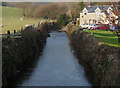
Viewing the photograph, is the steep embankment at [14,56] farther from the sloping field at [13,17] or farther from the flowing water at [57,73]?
the sloping field at [13,17]

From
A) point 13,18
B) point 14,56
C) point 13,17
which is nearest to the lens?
point 14,56

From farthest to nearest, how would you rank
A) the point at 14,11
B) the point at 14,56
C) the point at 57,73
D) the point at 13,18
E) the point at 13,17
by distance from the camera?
1. the point at 13,18
2. the point at 13,17
3. the point at 57,73
4. the point at 14,11
5. the point at 14,56

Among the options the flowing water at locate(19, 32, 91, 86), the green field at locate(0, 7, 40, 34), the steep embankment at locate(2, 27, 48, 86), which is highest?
the green field at locate(0, 7, 40, 34)

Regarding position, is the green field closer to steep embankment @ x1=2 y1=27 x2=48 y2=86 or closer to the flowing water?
steep embankment @ x1=2 y1=27 x2=48 y2=86

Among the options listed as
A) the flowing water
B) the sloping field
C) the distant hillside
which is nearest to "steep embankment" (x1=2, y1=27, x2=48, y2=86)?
the flowing water

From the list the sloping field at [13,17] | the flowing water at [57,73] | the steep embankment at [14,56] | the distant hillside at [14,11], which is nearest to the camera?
the steep embankment at [14,56]

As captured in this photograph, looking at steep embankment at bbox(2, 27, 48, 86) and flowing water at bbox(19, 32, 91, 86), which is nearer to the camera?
steep embankment at bbox(2, 27, 48, 86)

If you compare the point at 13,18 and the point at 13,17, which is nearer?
the point at 13,17

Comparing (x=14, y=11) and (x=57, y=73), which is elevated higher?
(x=14, y=11)

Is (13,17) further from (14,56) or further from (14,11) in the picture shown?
(14,56)

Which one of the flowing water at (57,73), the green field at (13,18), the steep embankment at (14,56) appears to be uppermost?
the green field at (13,18)

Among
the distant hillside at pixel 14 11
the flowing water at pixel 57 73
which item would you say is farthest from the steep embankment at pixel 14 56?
the distant hillside at pixel 14 11

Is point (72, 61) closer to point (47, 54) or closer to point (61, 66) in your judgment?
point (61, 66)

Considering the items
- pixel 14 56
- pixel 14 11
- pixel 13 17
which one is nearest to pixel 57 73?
pixel 14 56
